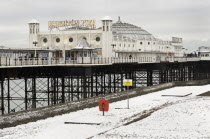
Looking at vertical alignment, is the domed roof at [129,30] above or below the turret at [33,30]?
above

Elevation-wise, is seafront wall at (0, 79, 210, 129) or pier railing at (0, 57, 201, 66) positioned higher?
pier railing at (0, 57, 201, 66)

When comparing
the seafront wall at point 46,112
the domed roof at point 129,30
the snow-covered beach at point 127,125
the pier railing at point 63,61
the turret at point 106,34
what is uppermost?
the domed roof at point 129,30

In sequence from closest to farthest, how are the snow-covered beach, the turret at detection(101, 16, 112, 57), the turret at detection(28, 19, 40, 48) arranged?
the snow-covered beach → the turret at detection(101, 16, 112, 57) → the turret at detection(28, 19, 40, 48)

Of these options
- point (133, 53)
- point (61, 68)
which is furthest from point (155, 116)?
point (133, 53)

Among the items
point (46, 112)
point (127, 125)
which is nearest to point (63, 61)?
point (46, 112)

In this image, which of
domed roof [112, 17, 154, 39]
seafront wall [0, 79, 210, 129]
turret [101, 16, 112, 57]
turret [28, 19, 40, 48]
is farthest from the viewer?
domed roof [112, 17, 154, 39]

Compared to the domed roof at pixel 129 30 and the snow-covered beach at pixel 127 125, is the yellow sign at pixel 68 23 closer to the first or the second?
the snow-covered beach at pixel 127 125

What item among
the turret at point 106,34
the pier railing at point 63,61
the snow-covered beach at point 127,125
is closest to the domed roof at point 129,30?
the pier railing at point 63,61

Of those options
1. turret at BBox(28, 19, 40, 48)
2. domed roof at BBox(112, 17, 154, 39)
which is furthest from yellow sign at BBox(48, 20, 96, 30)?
domed roof at BBox(112, 17, 154, 39)

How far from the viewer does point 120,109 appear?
41.7m

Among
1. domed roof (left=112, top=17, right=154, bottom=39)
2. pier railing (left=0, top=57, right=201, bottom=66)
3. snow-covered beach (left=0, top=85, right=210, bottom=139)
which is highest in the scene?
domed roof (left=112, top=17, right=154, bottom=39)

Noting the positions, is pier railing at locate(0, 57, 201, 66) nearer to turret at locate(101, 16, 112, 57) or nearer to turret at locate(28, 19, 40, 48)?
turret at locate(101, 16, 112, 57)

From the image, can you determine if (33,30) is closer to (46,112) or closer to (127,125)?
(46,112)

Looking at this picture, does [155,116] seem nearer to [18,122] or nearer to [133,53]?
[18,122]
